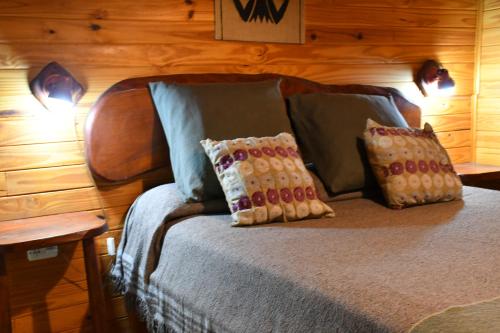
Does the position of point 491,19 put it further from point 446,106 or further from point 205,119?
point 205,119

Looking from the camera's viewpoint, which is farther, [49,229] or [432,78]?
[432,78]

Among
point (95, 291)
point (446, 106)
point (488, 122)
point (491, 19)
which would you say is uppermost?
point (491, 19)

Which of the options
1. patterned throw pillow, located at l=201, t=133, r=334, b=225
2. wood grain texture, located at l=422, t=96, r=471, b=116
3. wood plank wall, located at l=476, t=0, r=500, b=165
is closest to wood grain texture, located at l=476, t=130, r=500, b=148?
wood plank wall, located at l=476, t=0, r=500, b=165

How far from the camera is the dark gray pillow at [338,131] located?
2.15 metres

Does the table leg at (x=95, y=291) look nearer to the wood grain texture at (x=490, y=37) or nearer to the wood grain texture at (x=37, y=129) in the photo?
the wood grain texture at (x=37, y=129)

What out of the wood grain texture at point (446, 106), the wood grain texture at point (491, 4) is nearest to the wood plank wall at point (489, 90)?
the wood grain texture at point (491, 4)

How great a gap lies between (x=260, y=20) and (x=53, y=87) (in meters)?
1.02

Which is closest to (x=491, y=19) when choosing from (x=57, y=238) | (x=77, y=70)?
(x=77, y=70)

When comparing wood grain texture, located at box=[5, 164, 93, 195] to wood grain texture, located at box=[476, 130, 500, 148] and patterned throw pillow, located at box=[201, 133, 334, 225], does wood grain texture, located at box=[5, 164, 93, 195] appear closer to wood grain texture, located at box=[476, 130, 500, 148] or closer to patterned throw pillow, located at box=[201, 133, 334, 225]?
patterned throw pillow, located at box=[201, 133, 334, 225]

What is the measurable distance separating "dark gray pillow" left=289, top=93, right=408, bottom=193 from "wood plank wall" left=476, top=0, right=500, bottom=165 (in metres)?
1.20

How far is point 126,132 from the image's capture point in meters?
2.17

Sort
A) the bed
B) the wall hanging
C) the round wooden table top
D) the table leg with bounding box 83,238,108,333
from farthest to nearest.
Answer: the wall hanging, the table leg with bounding box 83,238,108,333, the round wooden table top, the bed

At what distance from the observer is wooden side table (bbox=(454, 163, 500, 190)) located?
272 centimetres

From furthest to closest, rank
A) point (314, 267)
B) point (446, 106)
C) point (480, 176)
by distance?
point (446, 106), point (480, 176), point (314, 267)
